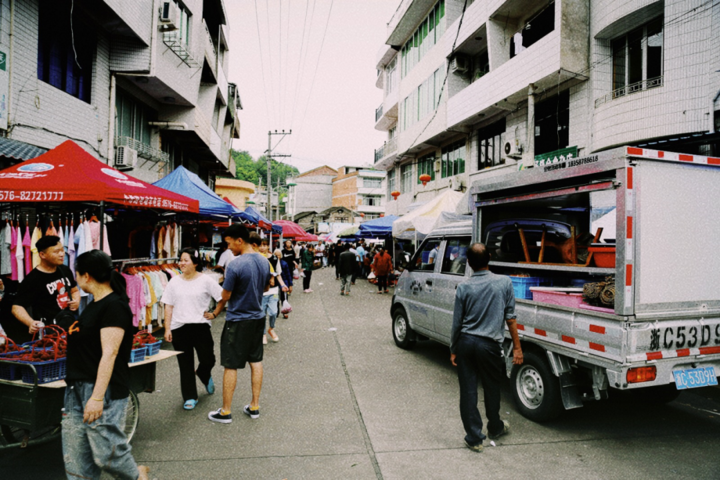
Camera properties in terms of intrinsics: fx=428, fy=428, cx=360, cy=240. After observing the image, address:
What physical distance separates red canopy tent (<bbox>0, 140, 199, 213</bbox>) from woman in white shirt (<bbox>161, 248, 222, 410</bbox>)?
1.58 metres

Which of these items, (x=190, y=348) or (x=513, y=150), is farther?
(x=513, y=150)

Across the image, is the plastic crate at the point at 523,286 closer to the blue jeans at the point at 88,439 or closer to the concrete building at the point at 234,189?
the blue jeans at the point at 88,439

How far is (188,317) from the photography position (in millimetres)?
4703

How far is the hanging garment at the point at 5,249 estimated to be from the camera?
5.57m

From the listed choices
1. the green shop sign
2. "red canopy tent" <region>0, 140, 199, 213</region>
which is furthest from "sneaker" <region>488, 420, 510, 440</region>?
the green shop sign

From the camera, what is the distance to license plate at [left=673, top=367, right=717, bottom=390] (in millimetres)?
3723

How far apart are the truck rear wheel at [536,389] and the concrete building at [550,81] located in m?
7.48

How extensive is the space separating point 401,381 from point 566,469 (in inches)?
102

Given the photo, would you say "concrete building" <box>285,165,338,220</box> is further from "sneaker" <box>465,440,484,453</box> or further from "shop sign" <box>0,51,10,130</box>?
"sneaker" <box>465,440,484,453</box>

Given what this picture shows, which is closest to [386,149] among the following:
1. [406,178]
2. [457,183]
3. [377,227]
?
[406,178]

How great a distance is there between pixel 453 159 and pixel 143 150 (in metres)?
12.7

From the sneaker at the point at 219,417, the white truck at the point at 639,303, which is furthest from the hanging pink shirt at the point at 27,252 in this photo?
the white truck at the point at 639,303

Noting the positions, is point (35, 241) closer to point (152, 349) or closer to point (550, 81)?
point (152, 349)

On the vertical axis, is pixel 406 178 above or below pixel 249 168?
below
